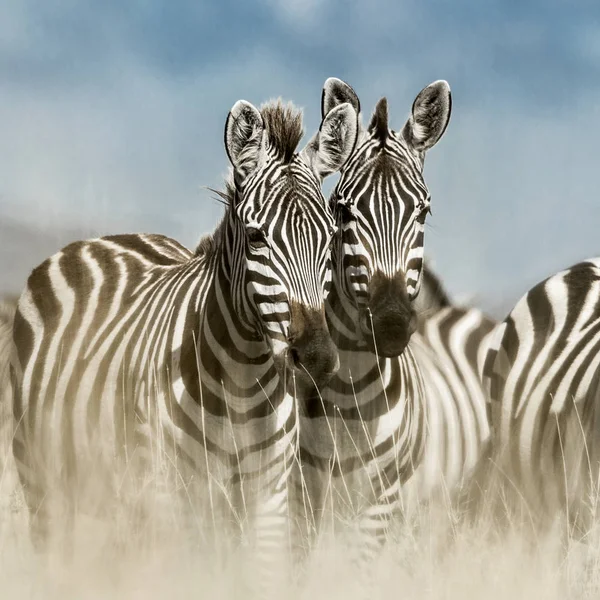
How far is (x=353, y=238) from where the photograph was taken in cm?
573

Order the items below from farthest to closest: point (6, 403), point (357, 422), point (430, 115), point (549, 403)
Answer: point (6, 403), point (549, 403), point (430, 115), point (357, 422)

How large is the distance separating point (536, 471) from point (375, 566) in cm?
199

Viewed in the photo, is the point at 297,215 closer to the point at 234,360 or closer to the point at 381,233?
the point at 381,233

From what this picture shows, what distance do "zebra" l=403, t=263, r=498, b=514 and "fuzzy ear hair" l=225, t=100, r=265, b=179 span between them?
2.14 metres

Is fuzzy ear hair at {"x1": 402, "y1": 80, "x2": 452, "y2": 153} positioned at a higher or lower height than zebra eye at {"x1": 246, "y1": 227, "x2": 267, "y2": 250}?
higher

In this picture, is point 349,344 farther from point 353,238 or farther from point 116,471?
point 116,471

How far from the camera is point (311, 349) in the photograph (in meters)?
4.67

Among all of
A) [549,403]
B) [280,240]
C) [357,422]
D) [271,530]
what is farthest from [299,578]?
[549,403]

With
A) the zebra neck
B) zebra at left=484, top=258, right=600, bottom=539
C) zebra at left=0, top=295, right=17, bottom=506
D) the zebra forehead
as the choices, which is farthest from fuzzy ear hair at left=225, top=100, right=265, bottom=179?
zebra at left=484, top=258, right=600, bottom=539

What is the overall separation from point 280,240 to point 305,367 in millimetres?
762

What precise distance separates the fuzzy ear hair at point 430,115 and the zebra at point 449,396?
3.62 feet

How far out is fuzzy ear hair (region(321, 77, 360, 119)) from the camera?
21.1 ft

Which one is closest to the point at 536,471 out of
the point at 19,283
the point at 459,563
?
the point at 459,563

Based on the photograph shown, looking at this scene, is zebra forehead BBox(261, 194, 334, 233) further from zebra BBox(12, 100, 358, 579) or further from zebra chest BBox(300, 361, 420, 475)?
zebra chest BBox(300, 361, 420, 475)
